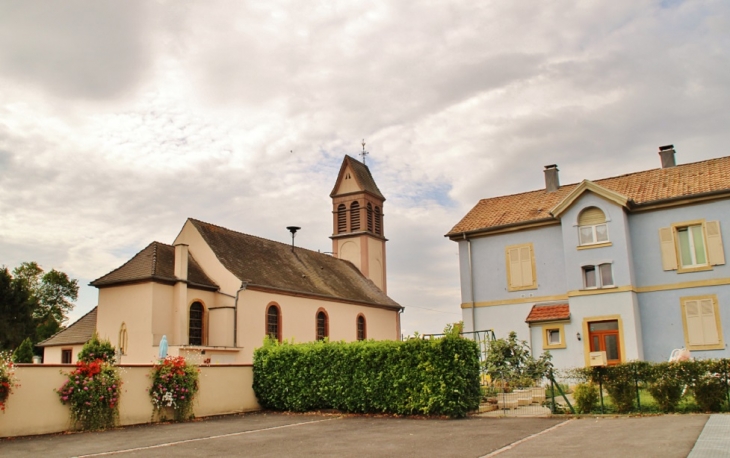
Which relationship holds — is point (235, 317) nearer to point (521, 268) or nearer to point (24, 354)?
point (521, 268)

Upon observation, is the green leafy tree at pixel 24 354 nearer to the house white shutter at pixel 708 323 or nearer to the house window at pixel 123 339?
the house window at pixel 123 339

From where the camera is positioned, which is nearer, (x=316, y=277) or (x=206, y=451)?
(x=206, y=451)

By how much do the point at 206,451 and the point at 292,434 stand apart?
9.68 ft

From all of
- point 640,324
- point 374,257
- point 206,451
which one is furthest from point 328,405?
point 374,257

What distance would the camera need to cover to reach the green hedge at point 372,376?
17922 mm

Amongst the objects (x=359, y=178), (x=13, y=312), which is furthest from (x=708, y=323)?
(x=13, y=312)

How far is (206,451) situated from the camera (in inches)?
480

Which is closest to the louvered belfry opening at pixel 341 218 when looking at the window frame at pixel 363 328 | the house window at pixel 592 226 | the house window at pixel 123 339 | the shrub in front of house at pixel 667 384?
A: the window frame at pixel 363 328

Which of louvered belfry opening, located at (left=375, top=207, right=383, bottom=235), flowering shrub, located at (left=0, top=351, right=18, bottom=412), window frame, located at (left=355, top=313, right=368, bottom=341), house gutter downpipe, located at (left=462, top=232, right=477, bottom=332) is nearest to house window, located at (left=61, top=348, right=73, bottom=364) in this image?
window frame, located at (left=355, top=313, right=368, bottom=341)

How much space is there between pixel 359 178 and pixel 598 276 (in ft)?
84.0

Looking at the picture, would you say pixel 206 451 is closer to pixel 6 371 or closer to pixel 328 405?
pixel 6 371

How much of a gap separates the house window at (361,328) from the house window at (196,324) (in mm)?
12244

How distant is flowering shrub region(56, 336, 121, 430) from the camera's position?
16328 millimetres

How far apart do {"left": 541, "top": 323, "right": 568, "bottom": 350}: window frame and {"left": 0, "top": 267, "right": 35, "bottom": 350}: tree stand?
45.1 metres
